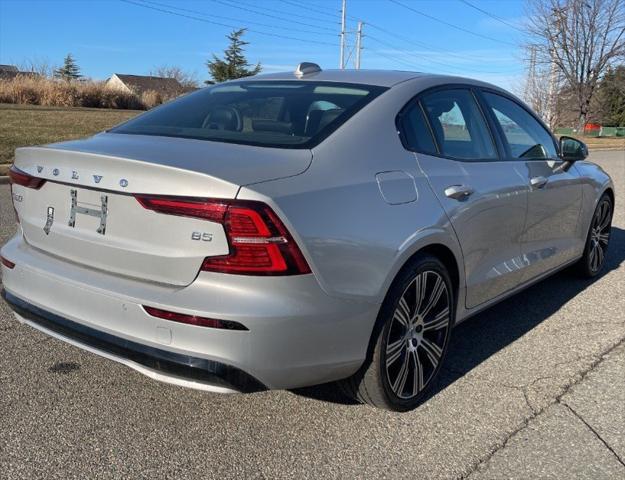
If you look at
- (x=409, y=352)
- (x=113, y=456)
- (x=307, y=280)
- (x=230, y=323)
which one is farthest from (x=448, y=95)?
(x=113, y=456)

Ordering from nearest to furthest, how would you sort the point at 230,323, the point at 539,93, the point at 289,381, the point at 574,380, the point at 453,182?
the point at 230,323 < the point at 289,381 < the point at 453,182 < the point at 574,380 < the point at 539,93

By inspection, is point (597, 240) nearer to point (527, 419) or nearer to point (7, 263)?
point (527, 419)

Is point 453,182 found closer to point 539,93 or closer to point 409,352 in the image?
point 409,352

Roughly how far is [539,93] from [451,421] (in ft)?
163

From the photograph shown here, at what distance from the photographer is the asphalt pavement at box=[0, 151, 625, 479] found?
8.55 ft

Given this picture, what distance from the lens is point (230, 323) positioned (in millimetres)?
2318

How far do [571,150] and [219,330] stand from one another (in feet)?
11.2

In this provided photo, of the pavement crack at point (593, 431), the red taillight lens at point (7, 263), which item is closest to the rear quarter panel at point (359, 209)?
the pavement crack at point (593, 431)

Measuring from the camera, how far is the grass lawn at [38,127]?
12891 mm

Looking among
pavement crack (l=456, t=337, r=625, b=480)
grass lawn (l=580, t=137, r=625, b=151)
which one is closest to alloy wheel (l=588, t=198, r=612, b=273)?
pavement crack (l=456, t=337, r=625, b=480)

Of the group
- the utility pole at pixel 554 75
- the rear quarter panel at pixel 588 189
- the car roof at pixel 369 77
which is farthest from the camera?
the utility pole at pixel 554 75

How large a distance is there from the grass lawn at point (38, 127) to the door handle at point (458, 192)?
29.0ft

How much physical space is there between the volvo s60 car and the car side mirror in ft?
3.60

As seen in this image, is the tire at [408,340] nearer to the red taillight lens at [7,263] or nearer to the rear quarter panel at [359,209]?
the rear quarter panel at [359,209]
